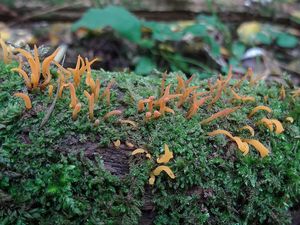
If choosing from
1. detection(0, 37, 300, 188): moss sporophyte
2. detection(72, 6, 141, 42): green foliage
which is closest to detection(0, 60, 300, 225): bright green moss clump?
detection(0, 37, 300, 188): moss sporophyte

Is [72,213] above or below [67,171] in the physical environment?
below

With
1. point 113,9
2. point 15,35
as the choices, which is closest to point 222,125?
point 113,9

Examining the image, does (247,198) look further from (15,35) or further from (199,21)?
(15,35)

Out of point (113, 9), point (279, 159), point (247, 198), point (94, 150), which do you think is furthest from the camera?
→ point (113, 9)

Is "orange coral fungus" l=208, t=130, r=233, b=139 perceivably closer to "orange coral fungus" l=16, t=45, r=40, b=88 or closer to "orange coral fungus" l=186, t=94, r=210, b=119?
"orange coral fungus" l=186, t=94, r=210, b=119

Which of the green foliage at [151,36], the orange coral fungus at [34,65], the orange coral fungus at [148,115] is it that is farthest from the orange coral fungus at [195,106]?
the green foliage at [151,36]

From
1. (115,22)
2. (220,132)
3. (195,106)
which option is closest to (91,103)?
(195,106)

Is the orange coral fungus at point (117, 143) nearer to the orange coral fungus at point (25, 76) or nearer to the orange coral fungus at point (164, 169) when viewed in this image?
the orange coral fungus at point (164, 169)

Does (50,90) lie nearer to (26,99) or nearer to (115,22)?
(26,99)
